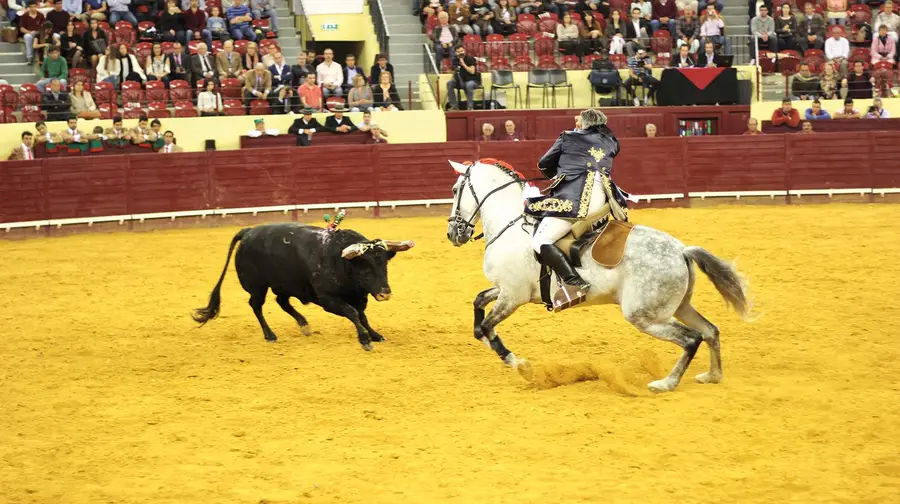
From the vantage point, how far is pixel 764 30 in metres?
26.0

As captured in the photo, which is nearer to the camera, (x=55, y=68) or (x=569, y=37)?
(x=55, y=68)

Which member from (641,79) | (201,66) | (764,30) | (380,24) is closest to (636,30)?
(641,79)

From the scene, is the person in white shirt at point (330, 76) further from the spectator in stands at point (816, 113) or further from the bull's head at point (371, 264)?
the bull's head at point (371, 264)

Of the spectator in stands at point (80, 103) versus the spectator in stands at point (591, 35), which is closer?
the spectator in stands at point (80, 103)

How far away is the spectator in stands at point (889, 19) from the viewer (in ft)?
85.6

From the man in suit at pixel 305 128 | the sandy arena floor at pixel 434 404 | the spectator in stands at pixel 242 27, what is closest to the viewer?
the sandy arena floor at pixel 434 404

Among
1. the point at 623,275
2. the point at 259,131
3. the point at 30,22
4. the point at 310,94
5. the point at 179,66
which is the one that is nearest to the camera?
the point at 623,275

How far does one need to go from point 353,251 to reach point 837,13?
20.3 meters

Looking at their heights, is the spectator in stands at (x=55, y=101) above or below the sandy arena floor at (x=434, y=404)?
above

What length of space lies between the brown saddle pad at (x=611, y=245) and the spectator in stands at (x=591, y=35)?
17090 mm

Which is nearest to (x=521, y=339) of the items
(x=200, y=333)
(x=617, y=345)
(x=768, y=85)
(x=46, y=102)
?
(x=617, y=345)

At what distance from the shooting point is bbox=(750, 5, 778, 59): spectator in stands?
25.8 metres

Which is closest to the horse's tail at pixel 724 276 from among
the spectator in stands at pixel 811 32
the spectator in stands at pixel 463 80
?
the spectator in stands at pixel 463 80

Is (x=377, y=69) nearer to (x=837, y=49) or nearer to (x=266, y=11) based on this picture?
(x=266, y=11)
